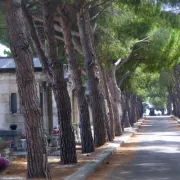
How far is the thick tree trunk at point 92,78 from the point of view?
801 inches

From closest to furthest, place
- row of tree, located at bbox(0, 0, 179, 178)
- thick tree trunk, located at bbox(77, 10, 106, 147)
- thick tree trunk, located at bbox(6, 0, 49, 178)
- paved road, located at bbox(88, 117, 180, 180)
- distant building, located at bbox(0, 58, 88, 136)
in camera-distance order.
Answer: thick tree trunk, located at bbox(6, 0, 49, 178) < row of tree, located at bbox(0, 0, 179, 178) < paved road, located at bbox(88, 117, 180, 180) < thick tree trunk, located at bbox(77, 10, 106, 147) < distant building, located at bbox(0, 58, 88, 136)

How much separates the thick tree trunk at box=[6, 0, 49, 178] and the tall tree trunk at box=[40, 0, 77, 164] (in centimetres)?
385

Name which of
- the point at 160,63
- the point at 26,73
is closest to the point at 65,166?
the point at 26,73

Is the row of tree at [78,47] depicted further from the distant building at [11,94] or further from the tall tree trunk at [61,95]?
the distant building at [11,94]

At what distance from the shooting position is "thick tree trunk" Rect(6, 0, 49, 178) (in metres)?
11.0

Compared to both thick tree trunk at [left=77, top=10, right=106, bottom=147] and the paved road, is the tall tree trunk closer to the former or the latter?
the paved road

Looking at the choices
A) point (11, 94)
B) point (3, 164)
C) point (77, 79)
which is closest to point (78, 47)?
point (11, 94)

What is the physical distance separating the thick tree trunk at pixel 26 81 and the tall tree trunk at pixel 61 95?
3.85 meters

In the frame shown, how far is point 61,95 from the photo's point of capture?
49.6 feet

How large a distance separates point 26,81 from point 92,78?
10.4 metres

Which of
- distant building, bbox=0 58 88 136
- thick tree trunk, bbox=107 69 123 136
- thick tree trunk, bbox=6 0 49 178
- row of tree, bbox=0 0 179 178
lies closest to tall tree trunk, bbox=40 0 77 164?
row of tree, bbox=0 0 179 178

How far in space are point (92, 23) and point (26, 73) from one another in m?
12.5

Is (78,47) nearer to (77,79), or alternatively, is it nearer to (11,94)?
(11,94)

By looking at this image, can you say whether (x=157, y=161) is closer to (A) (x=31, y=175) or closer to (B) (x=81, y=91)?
(B) (x=81, y=91)
